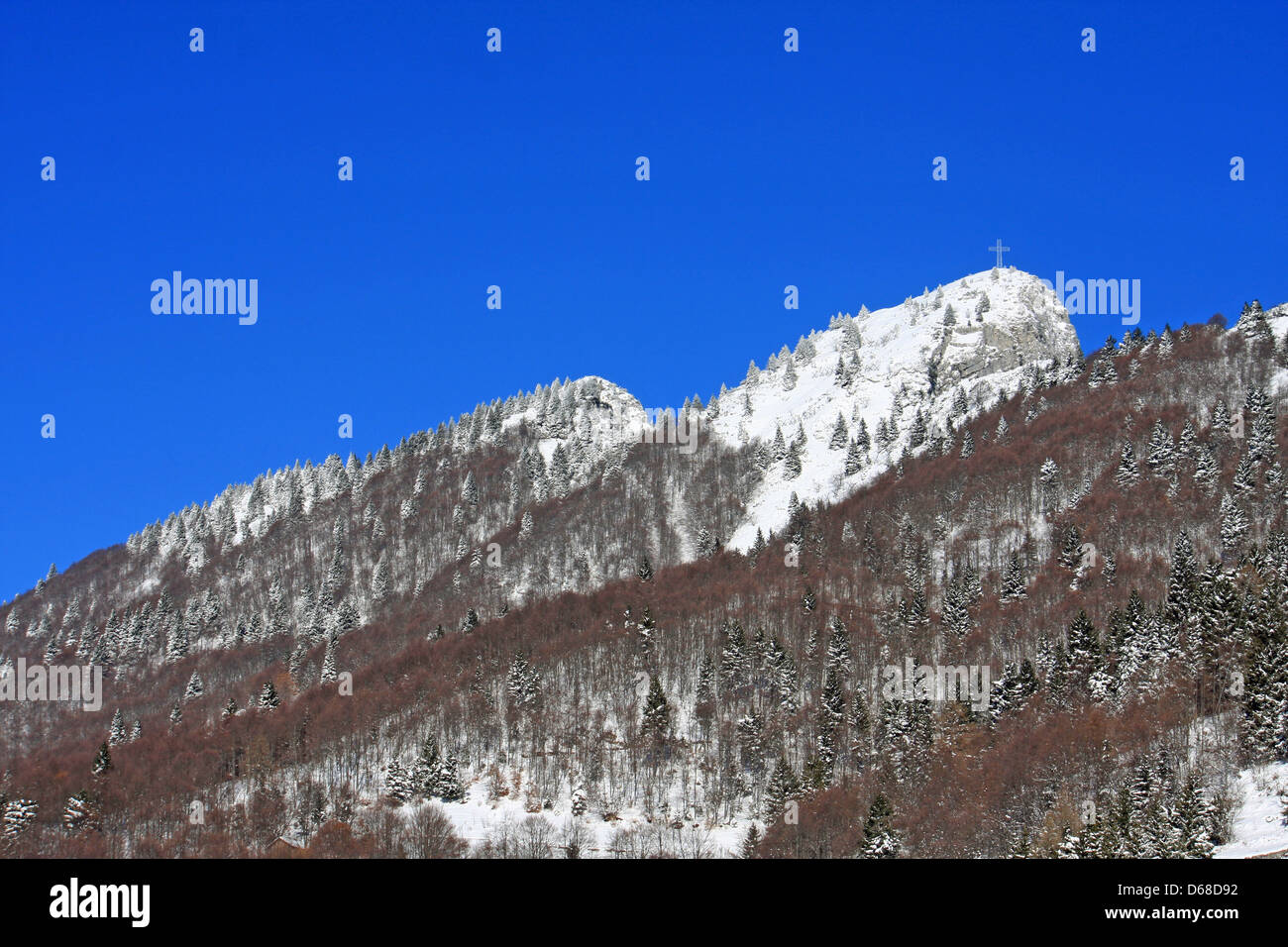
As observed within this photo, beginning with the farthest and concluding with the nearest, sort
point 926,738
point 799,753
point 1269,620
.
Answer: point 799,753
point 926,738
point 1269,620

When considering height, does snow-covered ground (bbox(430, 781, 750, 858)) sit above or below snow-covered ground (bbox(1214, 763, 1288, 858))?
below

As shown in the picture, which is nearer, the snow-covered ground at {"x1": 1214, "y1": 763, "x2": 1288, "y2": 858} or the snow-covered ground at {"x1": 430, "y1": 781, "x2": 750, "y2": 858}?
the snow-covered ground at {"x1": 1214, "y1": 763, "x2": 1288, "y2": 858}

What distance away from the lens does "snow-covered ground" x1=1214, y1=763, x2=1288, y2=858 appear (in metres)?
64.4

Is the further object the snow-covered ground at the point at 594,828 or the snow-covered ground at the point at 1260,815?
the snow-covered ground at the point at 594,828

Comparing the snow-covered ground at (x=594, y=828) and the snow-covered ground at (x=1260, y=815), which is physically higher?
the snow-covered ground at (x=1260, y=815)

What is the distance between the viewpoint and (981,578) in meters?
199

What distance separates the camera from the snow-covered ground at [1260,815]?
64387mm

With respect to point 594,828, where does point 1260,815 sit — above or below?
above

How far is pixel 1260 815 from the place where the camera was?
74.8 metres

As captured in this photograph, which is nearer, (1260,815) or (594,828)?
(1260,815)

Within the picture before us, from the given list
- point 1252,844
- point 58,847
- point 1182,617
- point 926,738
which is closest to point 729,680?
point 926,738
